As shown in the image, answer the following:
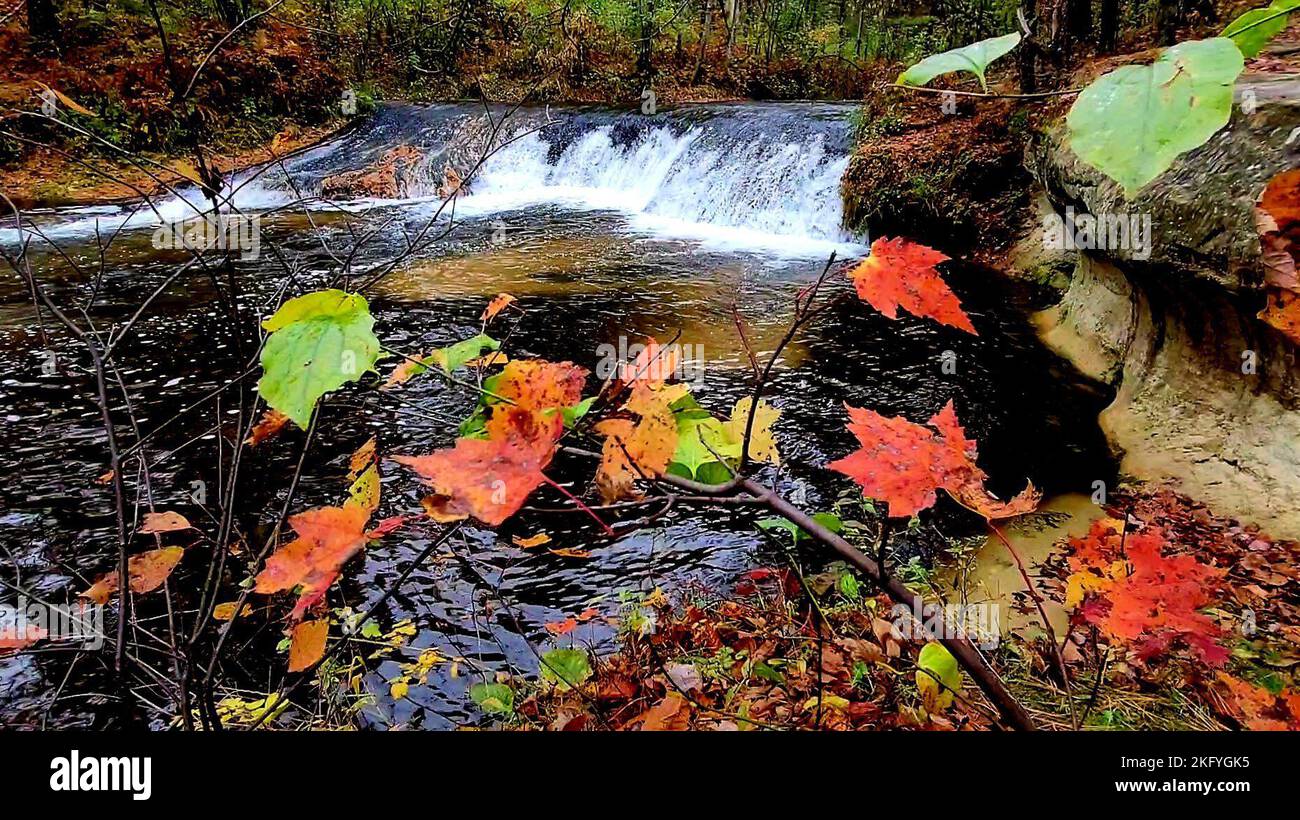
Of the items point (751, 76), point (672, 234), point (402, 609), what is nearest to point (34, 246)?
point (672, 234)

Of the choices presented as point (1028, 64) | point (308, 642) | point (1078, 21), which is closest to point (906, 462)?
point (308, 642)

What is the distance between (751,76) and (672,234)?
1294 cm

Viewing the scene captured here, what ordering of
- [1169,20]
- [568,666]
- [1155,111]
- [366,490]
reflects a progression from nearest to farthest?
1. [1155,111]
2. [366,490]
3. [568,666]
4. [1169,20]

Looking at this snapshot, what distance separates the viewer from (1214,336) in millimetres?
4188

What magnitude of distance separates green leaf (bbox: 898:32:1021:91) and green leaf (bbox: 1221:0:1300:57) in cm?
17

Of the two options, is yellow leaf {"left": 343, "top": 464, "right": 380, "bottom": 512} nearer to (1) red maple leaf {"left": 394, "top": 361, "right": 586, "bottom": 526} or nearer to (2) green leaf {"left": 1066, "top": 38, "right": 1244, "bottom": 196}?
(1) red maple leaf {"left": 394, "top": 361, "right": 586, "bottom": 526}

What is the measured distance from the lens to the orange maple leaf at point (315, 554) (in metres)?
1.27

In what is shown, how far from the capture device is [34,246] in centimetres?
982

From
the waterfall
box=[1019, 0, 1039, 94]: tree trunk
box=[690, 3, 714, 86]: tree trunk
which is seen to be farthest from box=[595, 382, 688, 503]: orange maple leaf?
box=[690, 3, 714, 86]: tree trunk

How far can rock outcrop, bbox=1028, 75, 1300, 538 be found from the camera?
3586 mm

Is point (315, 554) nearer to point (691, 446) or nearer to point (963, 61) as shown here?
point (691, 446)

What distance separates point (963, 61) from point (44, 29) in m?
20.5

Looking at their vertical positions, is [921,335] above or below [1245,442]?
above

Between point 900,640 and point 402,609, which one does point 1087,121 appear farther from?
point 402,609
